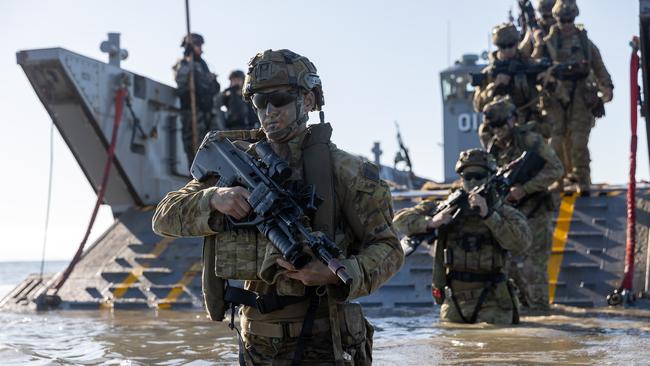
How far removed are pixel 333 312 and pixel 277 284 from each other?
0.75 ft

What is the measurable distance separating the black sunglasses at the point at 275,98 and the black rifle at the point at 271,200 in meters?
0.15

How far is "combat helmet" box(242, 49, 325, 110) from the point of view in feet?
13.0

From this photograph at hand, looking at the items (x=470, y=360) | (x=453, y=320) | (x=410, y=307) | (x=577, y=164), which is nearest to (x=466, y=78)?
(x=577, y=164)

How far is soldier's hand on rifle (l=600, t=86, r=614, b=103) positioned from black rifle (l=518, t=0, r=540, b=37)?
7.90 ft

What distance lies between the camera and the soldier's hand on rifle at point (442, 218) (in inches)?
326

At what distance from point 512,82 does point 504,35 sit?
22.6 inches

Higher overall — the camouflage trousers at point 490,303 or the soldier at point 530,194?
the soldier at point 530,194

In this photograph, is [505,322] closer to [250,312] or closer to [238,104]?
[250,312]

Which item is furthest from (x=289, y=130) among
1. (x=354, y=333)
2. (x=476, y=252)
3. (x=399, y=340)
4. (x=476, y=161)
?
(x=476, y=161)

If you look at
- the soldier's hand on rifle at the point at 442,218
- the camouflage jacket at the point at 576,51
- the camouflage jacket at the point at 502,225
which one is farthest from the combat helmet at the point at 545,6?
the soldier's hand on rifle at the point at 442,218

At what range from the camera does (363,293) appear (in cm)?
376

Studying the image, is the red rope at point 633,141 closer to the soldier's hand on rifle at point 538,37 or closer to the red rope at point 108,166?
the soldier's hand on rifle at point 538,37

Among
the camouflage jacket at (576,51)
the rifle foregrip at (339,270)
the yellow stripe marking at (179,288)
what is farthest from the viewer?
the camouflage jacket at (576,51)

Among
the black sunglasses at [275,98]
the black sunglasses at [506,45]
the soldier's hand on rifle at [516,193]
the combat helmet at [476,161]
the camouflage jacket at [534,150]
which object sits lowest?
the black sunglasses at [275,98]
